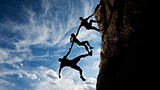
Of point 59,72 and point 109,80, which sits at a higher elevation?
point 59,72

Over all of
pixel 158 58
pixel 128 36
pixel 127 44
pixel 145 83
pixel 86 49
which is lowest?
pixel 145 83

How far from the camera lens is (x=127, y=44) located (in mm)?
5305

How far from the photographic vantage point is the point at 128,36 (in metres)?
5.46

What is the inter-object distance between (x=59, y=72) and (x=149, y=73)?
7.60 meters

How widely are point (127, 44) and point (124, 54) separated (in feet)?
2.24

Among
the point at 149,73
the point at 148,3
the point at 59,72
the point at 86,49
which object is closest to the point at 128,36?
the point at 148,3

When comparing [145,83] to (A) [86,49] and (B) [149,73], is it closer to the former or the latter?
(B) [149,73]

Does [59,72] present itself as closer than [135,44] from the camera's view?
No

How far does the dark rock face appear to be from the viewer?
427 centimetres

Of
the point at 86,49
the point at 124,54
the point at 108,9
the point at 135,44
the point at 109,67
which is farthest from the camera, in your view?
the point at 86,49

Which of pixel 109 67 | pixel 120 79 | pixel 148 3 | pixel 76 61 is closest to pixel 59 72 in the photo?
pixel 76 61

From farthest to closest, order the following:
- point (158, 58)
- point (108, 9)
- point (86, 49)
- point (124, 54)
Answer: point (86, 49) → point (108, 9) → point (124, 54) → point (158, 58)

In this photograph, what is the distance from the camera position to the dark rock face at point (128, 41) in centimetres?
427

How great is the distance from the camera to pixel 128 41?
5.32 meters
